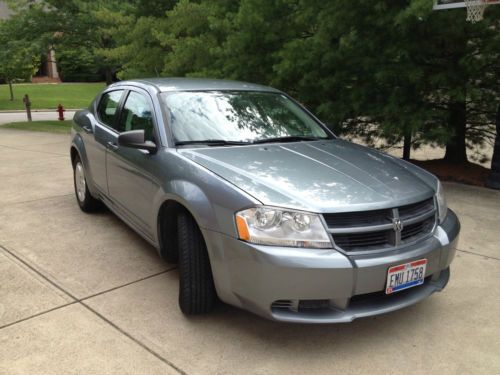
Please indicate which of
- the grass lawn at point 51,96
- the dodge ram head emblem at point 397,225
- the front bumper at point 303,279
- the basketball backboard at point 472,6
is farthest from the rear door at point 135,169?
the grass lawn at point 51,96

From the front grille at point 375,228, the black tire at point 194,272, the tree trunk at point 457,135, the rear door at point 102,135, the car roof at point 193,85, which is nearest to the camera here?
the front grille at point 375,228

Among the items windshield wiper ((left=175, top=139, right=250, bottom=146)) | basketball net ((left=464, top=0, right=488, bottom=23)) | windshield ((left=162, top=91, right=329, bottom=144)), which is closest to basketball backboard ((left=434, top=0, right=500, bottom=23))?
basketball net ((left=464, top=0, right=488, bottom=23))

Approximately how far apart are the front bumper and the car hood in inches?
11.1

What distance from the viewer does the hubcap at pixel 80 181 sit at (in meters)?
5.54

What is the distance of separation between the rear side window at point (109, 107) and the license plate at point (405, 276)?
297cm

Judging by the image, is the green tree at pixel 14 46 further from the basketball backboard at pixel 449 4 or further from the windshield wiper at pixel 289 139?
the windshield wiper at pixel 289 139

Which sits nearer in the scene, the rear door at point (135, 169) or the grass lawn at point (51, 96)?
the rear door at point (135, 169)

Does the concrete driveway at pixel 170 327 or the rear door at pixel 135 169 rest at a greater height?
the rear door at pixel 135 169

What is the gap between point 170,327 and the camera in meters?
3.12

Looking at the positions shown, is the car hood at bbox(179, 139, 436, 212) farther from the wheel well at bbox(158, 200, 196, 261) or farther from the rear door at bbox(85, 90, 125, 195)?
the rear door at bbox(85, 90, 125, 195)

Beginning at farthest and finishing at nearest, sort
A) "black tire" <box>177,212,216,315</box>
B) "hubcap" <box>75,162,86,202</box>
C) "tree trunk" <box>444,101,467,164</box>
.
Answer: "tree trunk" <box>444,101,467,164</box>
"hubcap" <box>75,162,86,202</box>
"black tire" <box>177,212,216,315</box>

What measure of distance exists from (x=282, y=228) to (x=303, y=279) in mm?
298

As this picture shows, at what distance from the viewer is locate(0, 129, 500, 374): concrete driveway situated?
2.76 metres

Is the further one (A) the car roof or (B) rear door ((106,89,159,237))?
(A) the car roof
